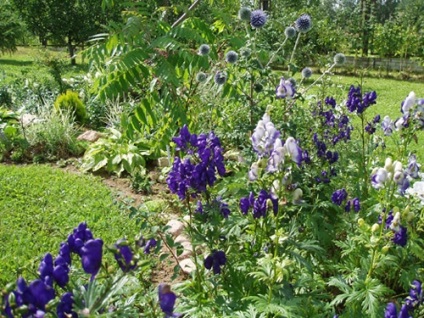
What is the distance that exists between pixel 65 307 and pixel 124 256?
0.23m

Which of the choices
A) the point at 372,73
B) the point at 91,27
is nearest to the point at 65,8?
the point at 91,27

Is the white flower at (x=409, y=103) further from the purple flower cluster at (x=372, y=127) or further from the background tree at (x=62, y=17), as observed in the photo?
the background tree at (x=62, y=17)

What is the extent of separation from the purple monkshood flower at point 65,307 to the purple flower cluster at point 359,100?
2.76m

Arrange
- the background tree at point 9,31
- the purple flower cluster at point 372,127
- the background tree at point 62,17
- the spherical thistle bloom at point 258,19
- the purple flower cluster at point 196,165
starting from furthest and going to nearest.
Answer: the background tree at point 62,17, the background tree at point 9,31, the spherical thistle bloom at point 258,19, the purple flower cluster at point 372,127, the purple flower cluster at point 196,165

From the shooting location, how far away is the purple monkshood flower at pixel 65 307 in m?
1.32

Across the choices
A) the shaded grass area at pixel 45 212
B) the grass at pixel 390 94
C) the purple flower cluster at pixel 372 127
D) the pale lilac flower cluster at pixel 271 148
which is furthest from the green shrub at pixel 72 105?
the pale lilac flower cluster at pixel 271 148

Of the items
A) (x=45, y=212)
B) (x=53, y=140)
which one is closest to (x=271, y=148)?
(x=45, y=212)

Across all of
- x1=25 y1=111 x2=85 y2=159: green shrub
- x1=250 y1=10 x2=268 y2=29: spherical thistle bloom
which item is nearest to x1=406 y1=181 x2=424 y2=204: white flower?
x1=250 y1=10 x2=268 y2=29: spherical thistle bloom

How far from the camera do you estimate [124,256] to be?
135cm

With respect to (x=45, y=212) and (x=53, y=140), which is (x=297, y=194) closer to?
(x=45, y=212)

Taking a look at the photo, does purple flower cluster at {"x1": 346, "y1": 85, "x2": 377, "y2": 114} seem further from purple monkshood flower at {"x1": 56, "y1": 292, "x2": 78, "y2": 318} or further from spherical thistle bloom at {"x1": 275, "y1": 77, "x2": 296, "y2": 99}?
purple monkshood flower at {"x1": 56, "y1": 292, "x2": 78, "y2": 318}

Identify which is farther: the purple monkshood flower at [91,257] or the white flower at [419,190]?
the white flower at [419,190]

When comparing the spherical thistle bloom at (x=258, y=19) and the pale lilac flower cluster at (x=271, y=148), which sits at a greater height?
the spherical thistle bloom at (x=258, y=19)

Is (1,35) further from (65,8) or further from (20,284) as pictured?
(20,284)
